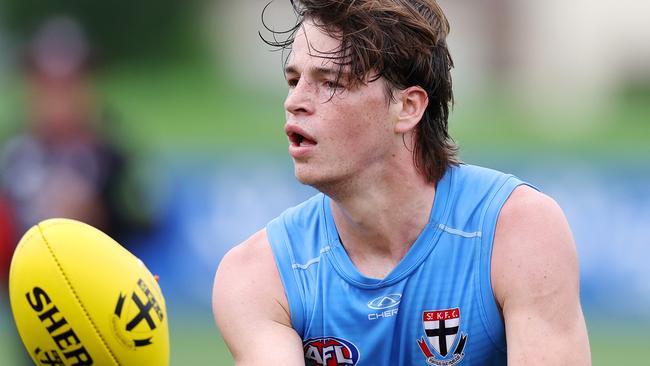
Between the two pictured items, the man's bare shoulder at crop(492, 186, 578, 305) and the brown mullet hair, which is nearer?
the man's bare shoulder at crop(492, 186, 578, 305)

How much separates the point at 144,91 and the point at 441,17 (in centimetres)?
1876

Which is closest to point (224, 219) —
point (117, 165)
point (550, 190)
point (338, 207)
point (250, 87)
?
point (117, 165)

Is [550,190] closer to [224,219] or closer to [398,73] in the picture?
[224,219]

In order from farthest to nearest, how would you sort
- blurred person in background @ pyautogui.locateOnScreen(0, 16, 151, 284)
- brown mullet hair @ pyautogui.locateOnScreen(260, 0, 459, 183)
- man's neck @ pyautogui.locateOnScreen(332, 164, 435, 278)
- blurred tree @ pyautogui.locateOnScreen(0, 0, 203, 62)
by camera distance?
blurred tree @ pyautogui.locateOnScreen(0, 0, 203, 62), blurred person in background @ pyautogui.locateOnScreen(0, 16, 151, 284), man's neck @ pyautogui.locateOnScreen(332, 164, 435, 278), brown mullet hair @ pyautogui.locateOnScreen(260, 0, 459, 183)

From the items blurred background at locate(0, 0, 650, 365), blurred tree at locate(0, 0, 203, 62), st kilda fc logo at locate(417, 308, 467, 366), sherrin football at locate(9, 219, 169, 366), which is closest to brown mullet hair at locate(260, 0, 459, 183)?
st kilda fc logo at locate(417, 308, 467, 366)

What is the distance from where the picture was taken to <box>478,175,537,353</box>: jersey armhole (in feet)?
16.2

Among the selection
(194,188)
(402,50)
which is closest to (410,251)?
(402,50)

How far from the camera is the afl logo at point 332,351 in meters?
5.11

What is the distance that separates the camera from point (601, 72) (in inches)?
966

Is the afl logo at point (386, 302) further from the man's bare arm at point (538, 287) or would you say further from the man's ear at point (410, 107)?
the man's ear at point (410, 107)

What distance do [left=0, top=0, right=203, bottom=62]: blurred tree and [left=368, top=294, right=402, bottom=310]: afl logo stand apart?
20911 millimetres

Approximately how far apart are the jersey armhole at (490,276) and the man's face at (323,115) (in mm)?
509

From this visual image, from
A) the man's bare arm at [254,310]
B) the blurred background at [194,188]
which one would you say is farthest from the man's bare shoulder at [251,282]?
the blurred background at [194,188]

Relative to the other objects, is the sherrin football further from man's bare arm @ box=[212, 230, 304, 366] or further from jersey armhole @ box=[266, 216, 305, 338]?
jersey armhole @ box=[266, 216, 305, 338]
